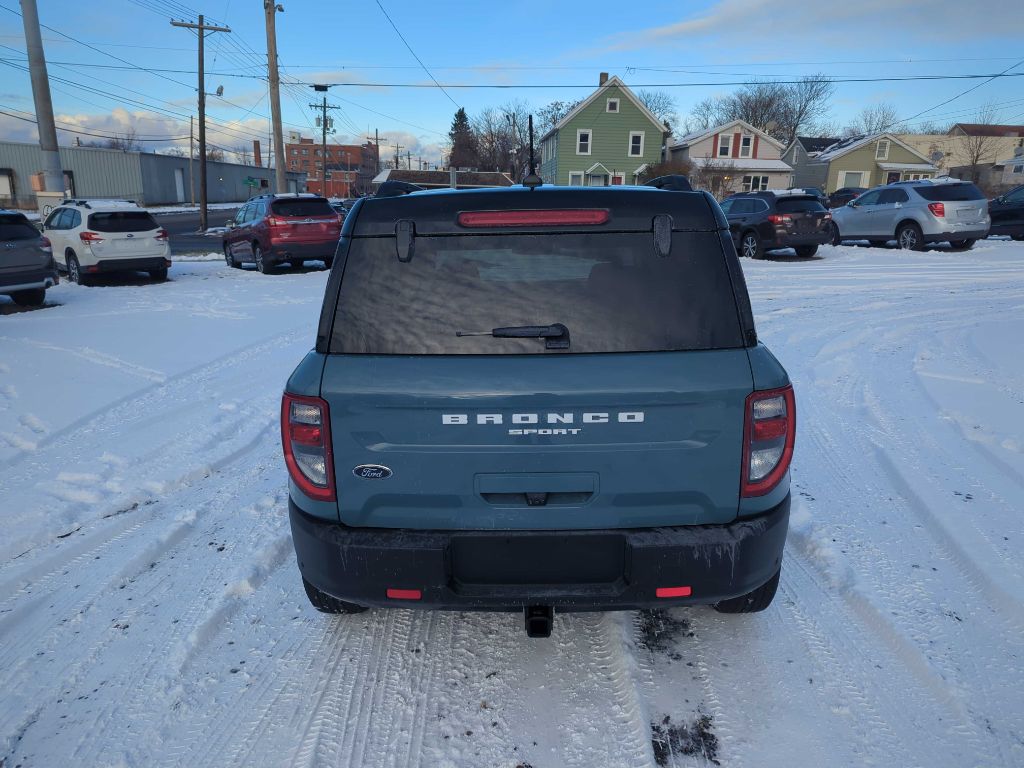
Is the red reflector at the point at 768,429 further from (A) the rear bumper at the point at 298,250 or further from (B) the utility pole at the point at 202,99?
(B) the utility pole at the point at 202,99

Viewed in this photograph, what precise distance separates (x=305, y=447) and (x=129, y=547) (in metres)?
2.09

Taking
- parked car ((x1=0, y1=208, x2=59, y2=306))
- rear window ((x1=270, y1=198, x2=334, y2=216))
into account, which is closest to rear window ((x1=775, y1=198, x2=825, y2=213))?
rear window ((x1=270, y1=198, x2=334, y2=216))

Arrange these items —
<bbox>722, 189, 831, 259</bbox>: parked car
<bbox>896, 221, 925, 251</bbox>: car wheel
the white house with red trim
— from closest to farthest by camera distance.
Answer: <bbox>722, 189, 831, 259</bbox>: parked car → <bbox>896, 221, 925, 251</bbox>: car wheel → the white house with red trim

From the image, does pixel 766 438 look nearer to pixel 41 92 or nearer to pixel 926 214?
pixel 926 214

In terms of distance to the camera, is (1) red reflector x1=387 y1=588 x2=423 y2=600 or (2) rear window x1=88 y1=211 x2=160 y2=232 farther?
(2) rear window x1=88 y1=211 x2=160 y2=232

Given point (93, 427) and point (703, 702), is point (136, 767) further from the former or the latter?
point (93, 427)

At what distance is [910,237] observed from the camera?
1691 cm

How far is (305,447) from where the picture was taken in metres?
2.42

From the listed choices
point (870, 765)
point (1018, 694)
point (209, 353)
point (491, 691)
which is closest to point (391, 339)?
point (491, 691)

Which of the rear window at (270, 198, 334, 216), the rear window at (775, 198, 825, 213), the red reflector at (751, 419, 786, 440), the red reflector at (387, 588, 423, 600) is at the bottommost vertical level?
the red reflector at (387, 588, 423, 600)

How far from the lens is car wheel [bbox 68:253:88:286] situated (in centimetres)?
1416

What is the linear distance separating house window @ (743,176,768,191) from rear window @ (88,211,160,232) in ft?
149

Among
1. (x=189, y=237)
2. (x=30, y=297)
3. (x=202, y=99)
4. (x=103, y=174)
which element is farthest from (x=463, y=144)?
(x=30, y=297)

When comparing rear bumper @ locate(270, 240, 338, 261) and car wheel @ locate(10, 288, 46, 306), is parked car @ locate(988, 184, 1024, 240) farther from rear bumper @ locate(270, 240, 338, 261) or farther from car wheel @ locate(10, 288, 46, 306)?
car wheel @ locate(10, 288, 46, 306)
